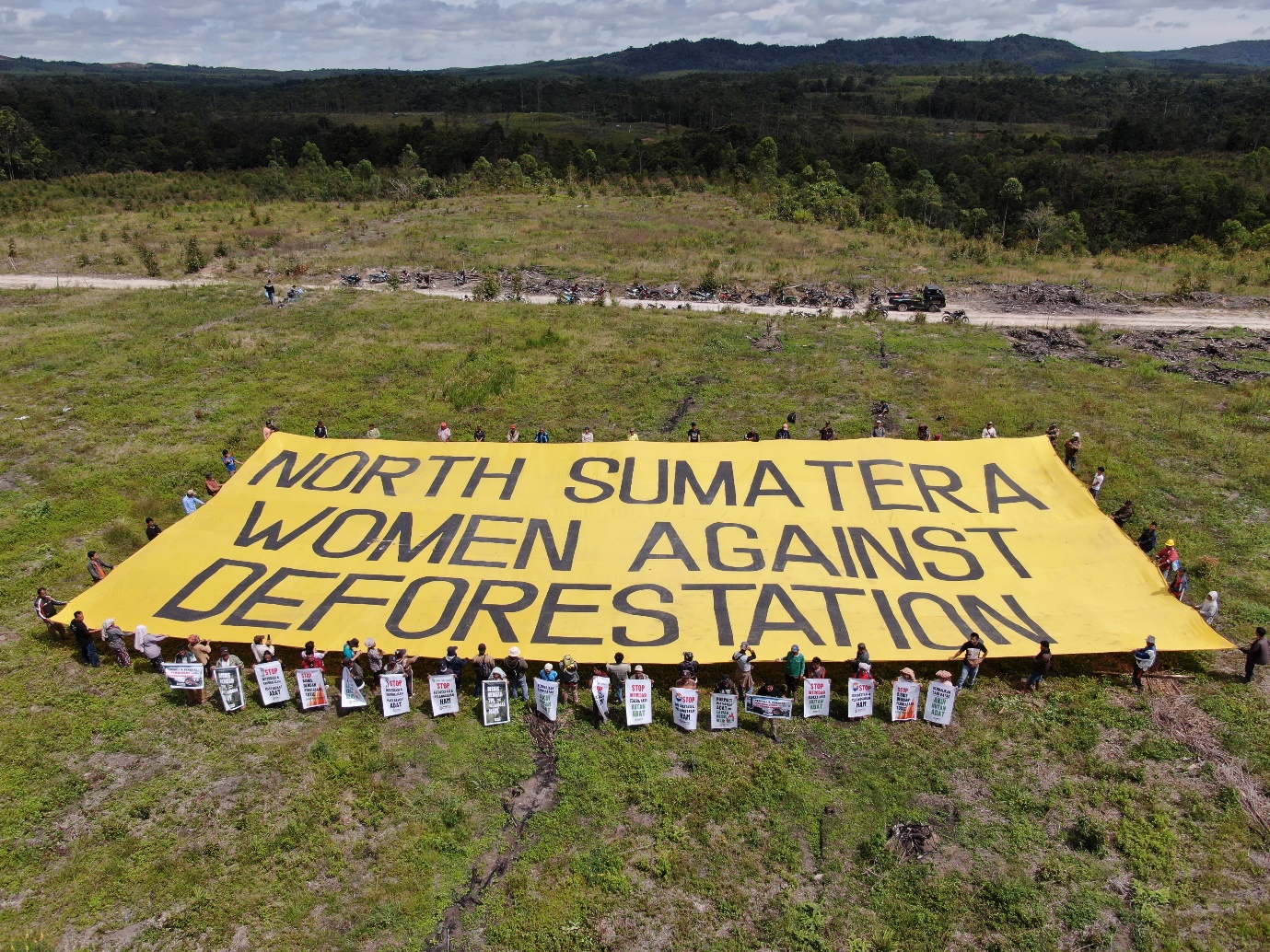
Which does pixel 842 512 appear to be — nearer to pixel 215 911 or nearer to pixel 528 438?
pixel 528 438

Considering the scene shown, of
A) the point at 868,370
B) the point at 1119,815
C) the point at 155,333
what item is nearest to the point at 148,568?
the point at 1119,815

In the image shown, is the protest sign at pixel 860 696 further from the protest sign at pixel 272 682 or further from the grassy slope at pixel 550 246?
the grassy slope at pixel 550 246

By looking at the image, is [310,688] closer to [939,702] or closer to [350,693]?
[350,693]

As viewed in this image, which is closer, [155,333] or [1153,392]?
[1153,392]

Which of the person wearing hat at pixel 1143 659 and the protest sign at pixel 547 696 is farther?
the person wearing hat at pixel 1143 659

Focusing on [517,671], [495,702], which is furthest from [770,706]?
[495,702]

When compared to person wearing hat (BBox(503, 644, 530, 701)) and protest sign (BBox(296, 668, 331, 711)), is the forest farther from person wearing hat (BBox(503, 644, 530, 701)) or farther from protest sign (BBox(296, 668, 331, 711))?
protest sign (BBox(296, 668, 331, 711))

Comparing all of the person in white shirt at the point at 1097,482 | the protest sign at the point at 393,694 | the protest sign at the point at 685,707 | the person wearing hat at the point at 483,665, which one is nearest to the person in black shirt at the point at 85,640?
the protest sign at the point at 393,694
